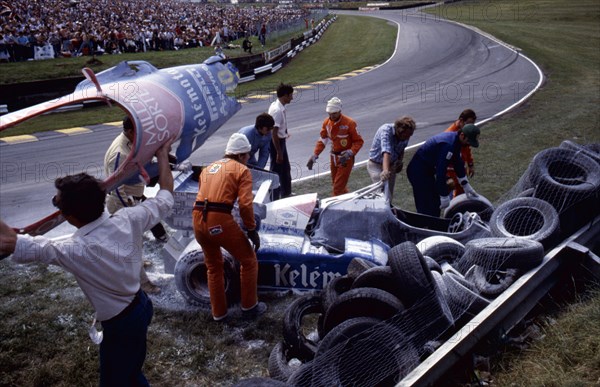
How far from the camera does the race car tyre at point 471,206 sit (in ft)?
22.5

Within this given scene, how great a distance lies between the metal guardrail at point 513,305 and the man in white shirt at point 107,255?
6.27ft

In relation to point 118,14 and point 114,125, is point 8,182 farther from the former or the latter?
point 118,14

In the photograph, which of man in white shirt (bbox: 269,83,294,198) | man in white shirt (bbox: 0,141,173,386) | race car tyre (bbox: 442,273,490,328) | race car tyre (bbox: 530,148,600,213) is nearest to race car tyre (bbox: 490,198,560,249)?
race car tyre (bbox: 530,148,600,213)

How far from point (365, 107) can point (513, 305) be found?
43.7 feet

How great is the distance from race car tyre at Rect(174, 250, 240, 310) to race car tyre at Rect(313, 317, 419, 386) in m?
1.85

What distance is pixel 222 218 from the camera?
4.99 m

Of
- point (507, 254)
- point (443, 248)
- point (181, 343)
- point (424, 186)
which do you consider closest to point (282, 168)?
point (424, 186)

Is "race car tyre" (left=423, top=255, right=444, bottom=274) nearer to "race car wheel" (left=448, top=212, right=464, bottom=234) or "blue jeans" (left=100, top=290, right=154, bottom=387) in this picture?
"race car wheel" (left=448, top=212, right=464, bottom=234)

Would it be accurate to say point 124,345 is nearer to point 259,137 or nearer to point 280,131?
point 259,137

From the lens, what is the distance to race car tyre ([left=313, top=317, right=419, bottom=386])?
13.0ft

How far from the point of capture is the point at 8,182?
10.4 m

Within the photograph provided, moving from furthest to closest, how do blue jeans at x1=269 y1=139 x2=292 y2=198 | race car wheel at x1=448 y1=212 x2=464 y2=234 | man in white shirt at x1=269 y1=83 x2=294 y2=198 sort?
blue jeans at x1=269 y1=139 x2=292 y2=198 → man in white shirt at x1=269 y1=83 x2=294 y2=198 → race car wheel at x1=448 y1=212 x2=464 y2=234

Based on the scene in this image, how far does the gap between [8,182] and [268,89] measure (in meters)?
12.2

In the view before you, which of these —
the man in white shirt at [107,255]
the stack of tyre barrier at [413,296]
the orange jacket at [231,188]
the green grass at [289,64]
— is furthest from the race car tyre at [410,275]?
the green grass at [289,64]
